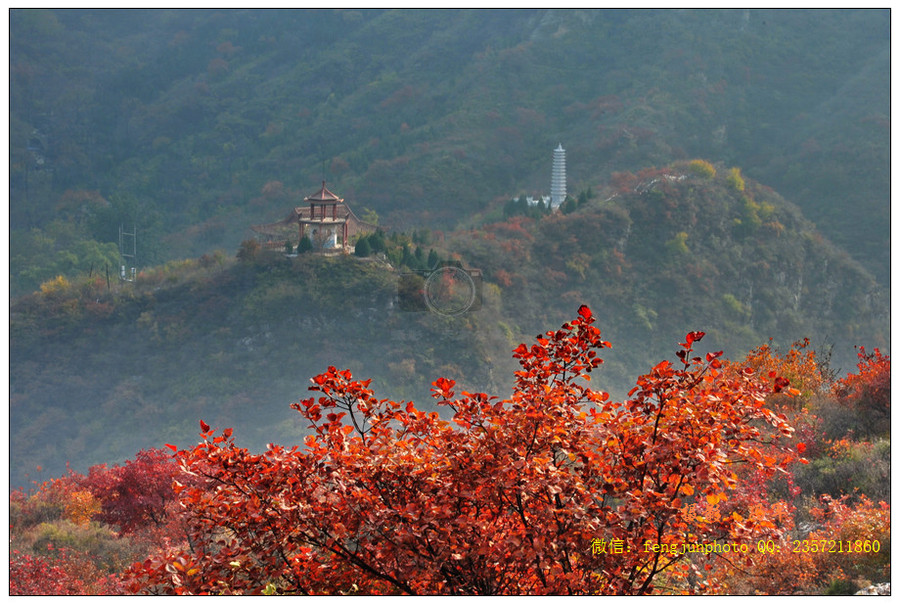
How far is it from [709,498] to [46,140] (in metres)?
78.6

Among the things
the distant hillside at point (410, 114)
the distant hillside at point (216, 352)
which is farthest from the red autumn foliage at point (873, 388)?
the distant hillside at point (410, 114)

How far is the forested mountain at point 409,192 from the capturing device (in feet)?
122

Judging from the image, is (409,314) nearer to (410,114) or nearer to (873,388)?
(873,388)

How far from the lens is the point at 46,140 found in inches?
Answer: 2852

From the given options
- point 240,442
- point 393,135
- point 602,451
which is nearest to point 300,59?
point 393,135

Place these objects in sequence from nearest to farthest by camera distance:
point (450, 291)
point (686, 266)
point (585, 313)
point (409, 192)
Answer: point (585, 313), point (450, 291), point (686, 266), point (409, 192)

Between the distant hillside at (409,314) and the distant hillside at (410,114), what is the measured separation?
11659 mm

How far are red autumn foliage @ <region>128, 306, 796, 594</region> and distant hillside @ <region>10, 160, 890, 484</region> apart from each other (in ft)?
98.5

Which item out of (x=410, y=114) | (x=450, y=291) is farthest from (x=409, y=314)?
(x=410, y=114)

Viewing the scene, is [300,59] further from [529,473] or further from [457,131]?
[529,473]

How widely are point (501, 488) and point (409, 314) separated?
3250 cm

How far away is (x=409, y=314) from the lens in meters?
36.4

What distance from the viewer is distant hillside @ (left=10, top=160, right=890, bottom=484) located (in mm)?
36031

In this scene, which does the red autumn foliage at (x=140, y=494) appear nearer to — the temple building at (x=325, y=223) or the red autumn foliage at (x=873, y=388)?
the red autumn foliage at (x=873, y=388)
